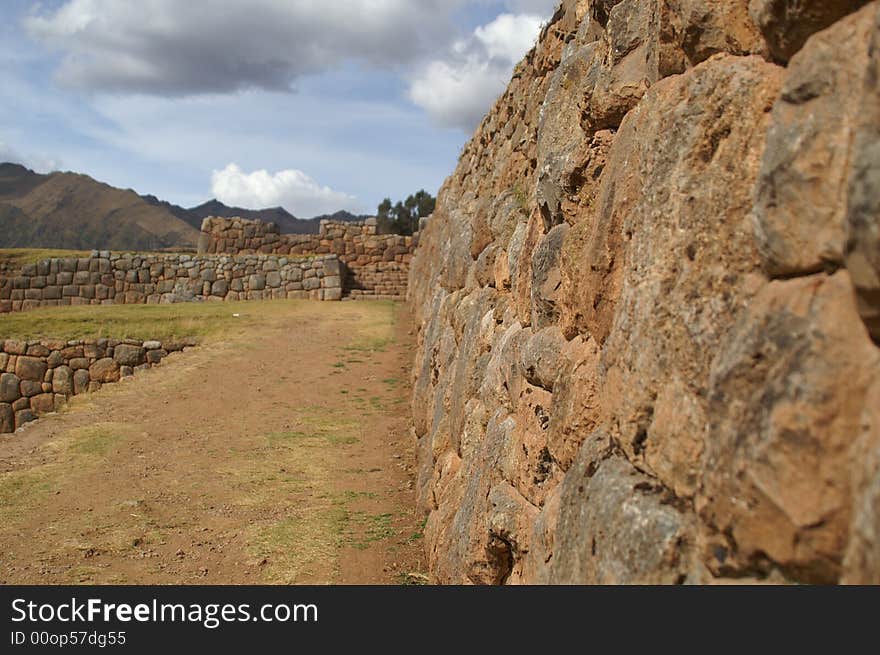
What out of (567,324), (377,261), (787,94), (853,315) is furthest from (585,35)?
(377,261)

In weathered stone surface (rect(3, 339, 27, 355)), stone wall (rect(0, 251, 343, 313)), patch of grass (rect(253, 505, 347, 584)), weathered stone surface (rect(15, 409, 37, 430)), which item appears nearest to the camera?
patch of grass (rect(253, 505, 347, 584))

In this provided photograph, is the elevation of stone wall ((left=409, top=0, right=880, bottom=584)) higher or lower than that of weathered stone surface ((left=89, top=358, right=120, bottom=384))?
higher

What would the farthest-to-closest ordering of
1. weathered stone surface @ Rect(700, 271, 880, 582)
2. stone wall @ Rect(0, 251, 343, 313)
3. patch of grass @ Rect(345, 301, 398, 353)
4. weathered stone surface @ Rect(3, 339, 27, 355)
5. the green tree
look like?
the green tree → stone wall @ Rect(0, 251, 343, 313) → patch of grass @ Rect(345, 301, 398, 353) → weathered stone surface @ Rect(3, 339, 27, 355) → weathered stone surface @ Rect(700, 271, 880, 582)

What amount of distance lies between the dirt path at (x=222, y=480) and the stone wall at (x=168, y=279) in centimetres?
1030

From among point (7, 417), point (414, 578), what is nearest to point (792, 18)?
point (414, 578)

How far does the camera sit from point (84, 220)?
70.9 metres

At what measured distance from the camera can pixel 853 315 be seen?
4.91 feet

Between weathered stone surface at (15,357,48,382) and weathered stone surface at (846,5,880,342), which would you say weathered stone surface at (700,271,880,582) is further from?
weathered stone surface at (15,357,48,382)

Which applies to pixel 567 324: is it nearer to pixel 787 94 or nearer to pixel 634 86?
pixel 634 86

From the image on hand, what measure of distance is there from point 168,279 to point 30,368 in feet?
37.3

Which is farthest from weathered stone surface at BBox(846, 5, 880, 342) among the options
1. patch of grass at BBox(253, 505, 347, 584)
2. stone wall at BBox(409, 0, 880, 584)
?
patch of grass at BBox(253, 505, 347, 584)

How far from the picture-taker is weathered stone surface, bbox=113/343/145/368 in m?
14.8

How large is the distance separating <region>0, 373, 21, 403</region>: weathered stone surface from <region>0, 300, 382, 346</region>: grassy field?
1342 mm

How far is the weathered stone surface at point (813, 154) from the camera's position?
1576mm
